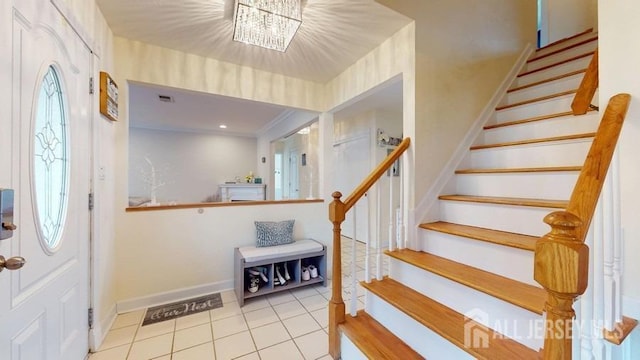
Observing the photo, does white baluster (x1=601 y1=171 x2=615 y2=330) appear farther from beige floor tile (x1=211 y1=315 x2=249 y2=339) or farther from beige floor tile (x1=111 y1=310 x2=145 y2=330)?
beige floor tile (x1=111 y1=310 x2=145 y2=330)

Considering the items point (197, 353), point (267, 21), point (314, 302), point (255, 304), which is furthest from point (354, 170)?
point (197, 353)

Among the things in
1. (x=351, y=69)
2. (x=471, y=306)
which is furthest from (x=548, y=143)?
(x=351, y=69)

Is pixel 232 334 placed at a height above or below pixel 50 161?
below

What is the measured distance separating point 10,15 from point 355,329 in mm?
2249

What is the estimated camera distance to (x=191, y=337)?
1.87 m

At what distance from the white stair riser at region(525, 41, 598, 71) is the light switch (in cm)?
398

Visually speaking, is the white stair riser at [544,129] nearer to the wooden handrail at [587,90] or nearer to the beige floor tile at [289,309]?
the wooden handrail at [587,90]

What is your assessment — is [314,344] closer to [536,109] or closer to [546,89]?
[536,109]

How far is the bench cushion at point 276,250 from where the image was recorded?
241cm

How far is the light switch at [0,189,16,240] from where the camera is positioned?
2.84ft

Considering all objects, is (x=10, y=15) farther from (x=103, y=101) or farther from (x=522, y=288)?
(x=522, y=288)

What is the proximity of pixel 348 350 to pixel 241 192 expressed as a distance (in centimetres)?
482

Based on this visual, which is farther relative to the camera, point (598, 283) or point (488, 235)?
point (488, 235)

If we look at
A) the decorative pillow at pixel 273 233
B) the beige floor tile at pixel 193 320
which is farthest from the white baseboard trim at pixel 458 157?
the beige floor tile at pixel 193 320
